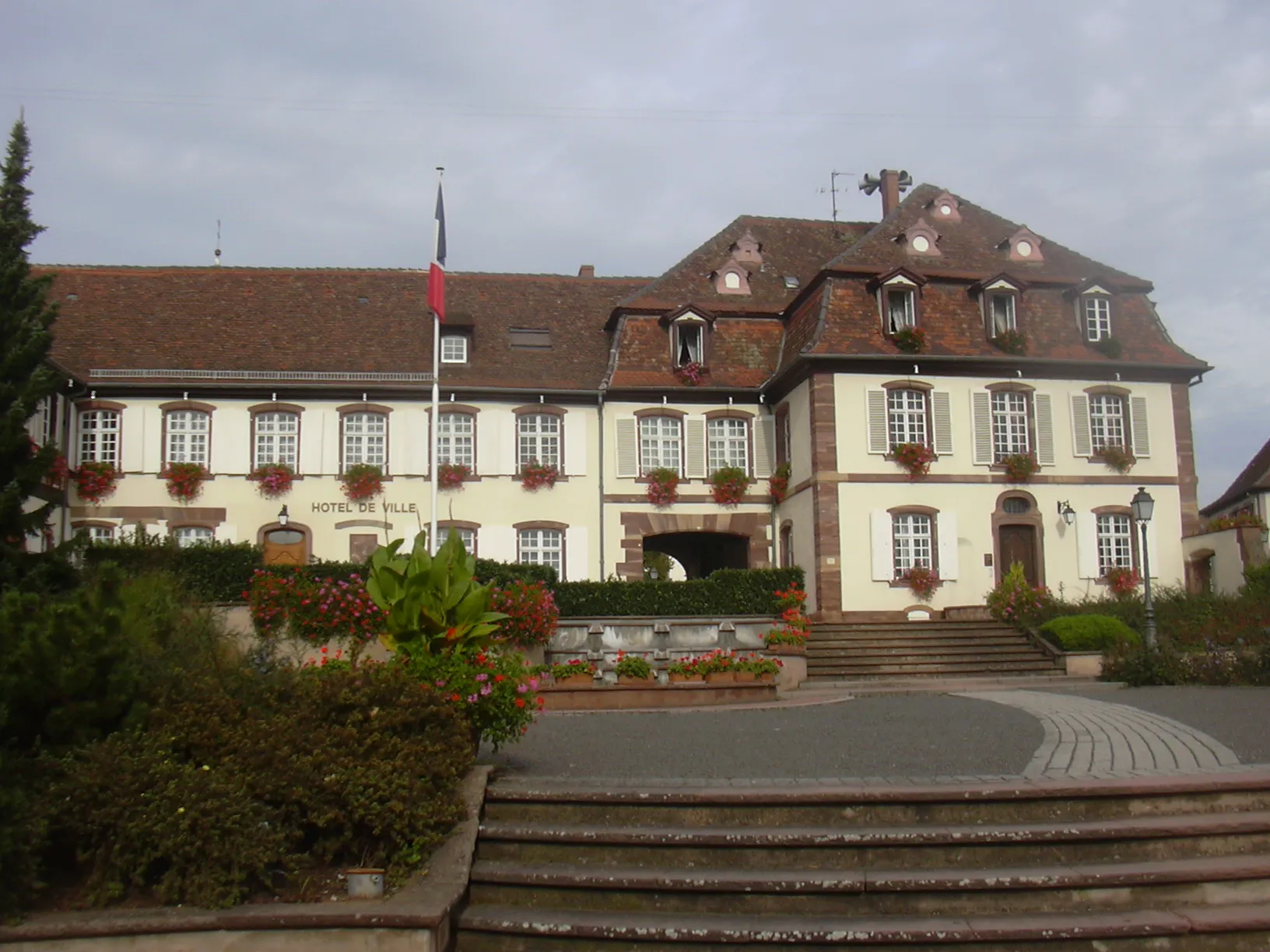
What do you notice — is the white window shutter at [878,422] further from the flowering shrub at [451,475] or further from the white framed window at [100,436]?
the white framed window at [100,436]

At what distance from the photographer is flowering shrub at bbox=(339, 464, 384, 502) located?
2708 centimetres

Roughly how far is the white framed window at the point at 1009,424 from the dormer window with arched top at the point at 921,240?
386cm

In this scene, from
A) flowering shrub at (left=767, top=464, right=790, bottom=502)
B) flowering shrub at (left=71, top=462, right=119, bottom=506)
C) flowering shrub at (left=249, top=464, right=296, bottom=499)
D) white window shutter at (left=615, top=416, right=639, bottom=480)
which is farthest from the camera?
white window shutter at (left=615, top=416, right=639, bottom=480)

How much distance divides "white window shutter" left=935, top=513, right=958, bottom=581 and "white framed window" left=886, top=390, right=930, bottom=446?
1.65m

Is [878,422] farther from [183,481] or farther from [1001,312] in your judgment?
[183,481]

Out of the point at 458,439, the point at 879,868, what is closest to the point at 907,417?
the point at 458,439

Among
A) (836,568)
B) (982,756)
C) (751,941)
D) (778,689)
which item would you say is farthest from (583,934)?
(836,568)

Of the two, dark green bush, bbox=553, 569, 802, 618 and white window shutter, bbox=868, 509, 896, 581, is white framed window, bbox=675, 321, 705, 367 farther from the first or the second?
dark green bush, bbox=553, 569, 802, 618

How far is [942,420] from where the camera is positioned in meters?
26.3

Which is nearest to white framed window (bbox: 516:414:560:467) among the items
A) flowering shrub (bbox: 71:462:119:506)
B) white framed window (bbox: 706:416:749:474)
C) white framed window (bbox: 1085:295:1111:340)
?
white framed window (bbox: 706:416:749:474)

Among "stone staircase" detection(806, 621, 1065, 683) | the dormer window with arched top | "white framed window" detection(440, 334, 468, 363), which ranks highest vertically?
the dormer window with arched top

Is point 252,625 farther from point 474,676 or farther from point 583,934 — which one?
point 583,934

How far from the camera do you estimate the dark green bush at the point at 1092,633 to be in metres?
21.4

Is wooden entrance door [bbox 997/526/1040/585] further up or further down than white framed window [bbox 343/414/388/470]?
further down
